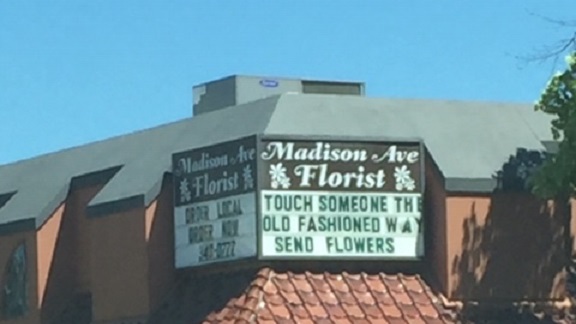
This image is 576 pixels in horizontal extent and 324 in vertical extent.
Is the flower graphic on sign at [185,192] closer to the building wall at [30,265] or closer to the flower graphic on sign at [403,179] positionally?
the flower graphic on sign at [403,179]

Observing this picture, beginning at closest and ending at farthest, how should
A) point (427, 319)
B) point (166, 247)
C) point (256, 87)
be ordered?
point (427, 319) < point (166, 247) < point (256, 87)

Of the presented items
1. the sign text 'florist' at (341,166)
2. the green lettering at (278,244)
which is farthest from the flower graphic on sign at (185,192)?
the green lettering at (278,244)

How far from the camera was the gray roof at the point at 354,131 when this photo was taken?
32.3 metres

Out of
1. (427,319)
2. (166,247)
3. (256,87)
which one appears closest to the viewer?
(427,319)

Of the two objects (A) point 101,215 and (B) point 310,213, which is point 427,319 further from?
(A) point 101,215

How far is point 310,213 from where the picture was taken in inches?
1235

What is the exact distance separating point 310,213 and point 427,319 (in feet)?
8.87

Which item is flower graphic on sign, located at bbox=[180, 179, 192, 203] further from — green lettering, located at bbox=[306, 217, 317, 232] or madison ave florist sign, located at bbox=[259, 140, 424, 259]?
green lettering, located at bbox=[306, 217, 317, 232]

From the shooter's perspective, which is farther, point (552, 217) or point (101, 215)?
point (101, 215)

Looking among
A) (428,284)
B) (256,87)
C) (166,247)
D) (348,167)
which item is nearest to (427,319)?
(428,284)

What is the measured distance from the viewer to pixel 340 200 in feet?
104

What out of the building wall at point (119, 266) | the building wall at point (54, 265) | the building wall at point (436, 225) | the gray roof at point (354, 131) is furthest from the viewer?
the building wall at point (54, 265)

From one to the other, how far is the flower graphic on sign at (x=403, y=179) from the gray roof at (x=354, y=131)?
578 mm

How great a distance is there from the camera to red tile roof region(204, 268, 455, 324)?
30453 mm
